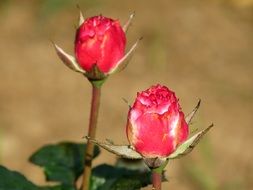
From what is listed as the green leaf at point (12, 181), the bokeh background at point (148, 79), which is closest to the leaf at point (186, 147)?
the green leaf at point (12, 181)

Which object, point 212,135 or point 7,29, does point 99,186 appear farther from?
point 7,29

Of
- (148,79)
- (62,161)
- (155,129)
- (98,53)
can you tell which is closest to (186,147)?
(155,129)

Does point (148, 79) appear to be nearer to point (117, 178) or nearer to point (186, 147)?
point (117, 178)

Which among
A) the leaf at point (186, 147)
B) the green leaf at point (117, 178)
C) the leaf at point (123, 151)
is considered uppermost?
the leaf at point (186, 147)

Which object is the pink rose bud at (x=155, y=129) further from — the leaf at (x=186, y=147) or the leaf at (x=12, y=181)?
the leaf at (x=12, y=181)

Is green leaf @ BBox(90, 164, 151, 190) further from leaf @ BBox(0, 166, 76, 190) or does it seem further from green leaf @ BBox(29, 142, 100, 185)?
leaf @ BBox(0, 166, 76, 190)

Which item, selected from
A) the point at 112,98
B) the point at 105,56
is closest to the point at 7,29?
the point at 112,98

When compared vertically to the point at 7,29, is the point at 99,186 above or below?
below
